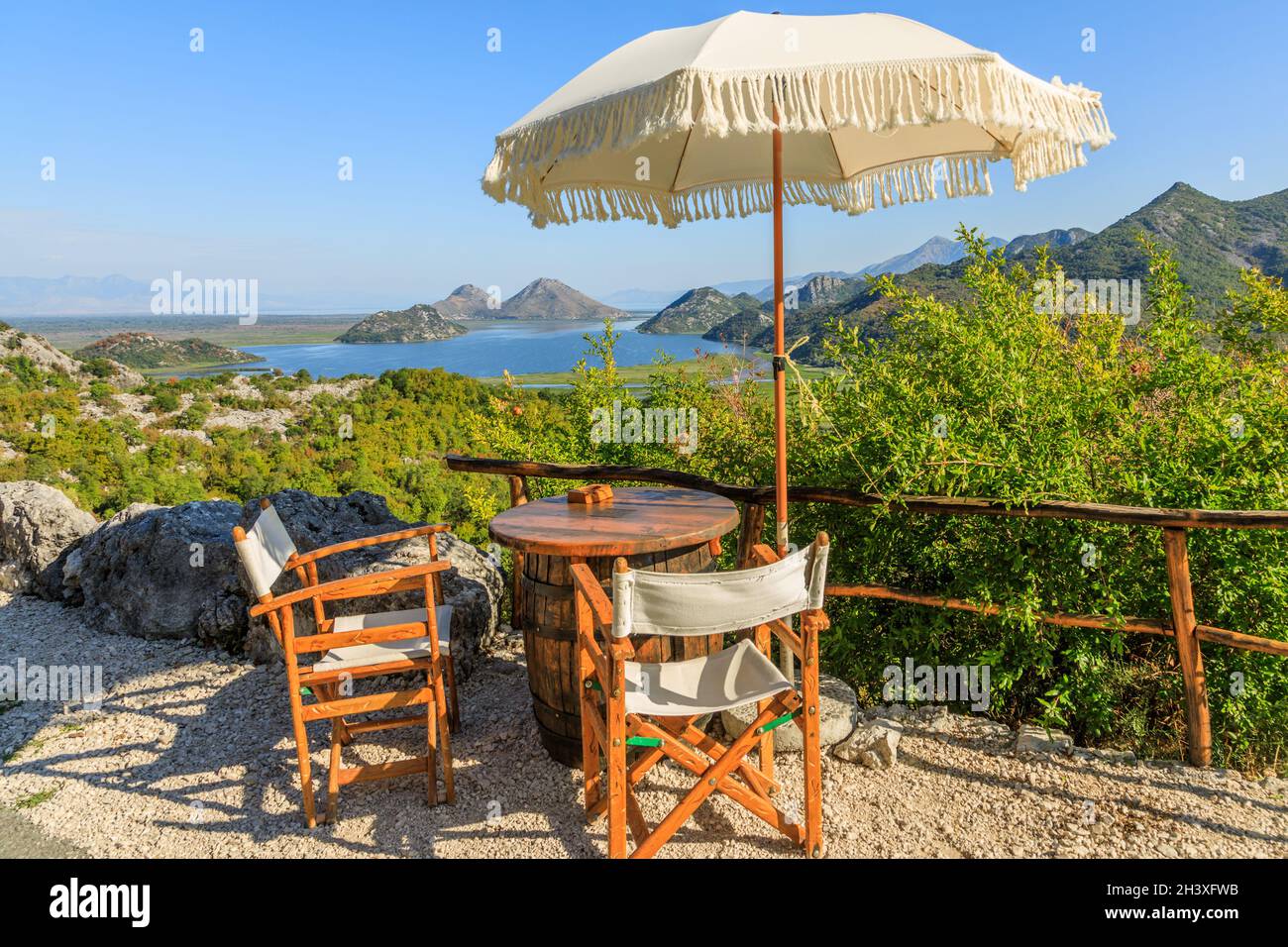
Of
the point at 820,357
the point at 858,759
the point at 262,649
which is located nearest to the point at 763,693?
the point at 858,759

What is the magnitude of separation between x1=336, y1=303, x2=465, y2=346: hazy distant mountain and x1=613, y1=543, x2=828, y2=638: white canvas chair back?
28202mm

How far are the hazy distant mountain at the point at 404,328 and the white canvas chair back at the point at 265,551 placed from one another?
88.1 feet

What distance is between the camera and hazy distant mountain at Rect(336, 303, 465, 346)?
30.0 metres

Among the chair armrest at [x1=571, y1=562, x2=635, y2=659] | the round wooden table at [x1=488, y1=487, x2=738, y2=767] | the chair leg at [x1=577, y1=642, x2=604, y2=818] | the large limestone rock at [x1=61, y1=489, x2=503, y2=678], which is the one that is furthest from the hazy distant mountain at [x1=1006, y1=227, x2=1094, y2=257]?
the large limestone rock at [x1=61, y1=489, x2=503, y2=678]

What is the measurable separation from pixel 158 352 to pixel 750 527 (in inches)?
1359

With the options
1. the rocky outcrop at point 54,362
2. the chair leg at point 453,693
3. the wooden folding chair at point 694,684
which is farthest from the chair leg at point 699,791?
the rocky outcrop at point 54,362

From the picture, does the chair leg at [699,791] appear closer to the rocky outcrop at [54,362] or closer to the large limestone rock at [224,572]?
the large limestone rock at [224,572]

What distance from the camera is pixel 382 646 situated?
10.1ft

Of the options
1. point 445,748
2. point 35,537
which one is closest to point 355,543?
point 445,748

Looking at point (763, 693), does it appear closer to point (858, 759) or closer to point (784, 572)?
point (784, 572)

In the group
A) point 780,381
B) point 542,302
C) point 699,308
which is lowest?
point 780,381

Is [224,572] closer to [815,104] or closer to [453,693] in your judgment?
[453,693]

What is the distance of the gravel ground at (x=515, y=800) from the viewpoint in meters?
2.55
